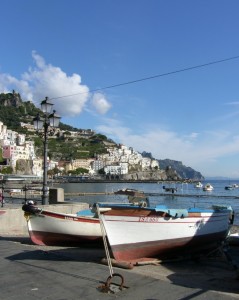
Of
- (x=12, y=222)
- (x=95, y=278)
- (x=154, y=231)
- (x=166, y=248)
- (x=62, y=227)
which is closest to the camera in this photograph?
(x=95, y=278)

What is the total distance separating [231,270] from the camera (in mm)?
8977

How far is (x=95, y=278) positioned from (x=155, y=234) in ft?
6.93

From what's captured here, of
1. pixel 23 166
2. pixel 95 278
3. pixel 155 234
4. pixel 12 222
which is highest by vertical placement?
pixel 23 166

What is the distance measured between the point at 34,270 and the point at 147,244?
2627 millimetres

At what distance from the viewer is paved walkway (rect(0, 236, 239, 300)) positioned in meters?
6.61

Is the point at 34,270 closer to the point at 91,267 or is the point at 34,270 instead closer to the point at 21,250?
the point at 91,267

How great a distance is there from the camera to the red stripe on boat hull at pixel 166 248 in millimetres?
8945

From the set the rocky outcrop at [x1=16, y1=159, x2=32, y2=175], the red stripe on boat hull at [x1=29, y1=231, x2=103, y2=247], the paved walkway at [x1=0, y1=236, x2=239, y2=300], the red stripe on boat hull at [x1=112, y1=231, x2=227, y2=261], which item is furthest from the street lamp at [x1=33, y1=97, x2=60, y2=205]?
the rocky outcrop at [x1=16, y1=159, x2=32, y2=175]

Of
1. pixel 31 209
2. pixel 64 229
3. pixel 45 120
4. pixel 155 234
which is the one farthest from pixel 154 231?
pixel 45 120

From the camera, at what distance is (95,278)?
7.69m

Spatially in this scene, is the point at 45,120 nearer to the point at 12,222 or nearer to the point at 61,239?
the point at 12,222

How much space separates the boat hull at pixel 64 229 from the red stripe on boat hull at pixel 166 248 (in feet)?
6.25

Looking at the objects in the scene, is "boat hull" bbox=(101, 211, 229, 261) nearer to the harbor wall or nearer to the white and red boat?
the white and red boat

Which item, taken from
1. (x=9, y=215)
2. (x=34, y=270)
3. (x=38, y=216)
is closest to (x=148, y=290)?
(x=34, y=270)
